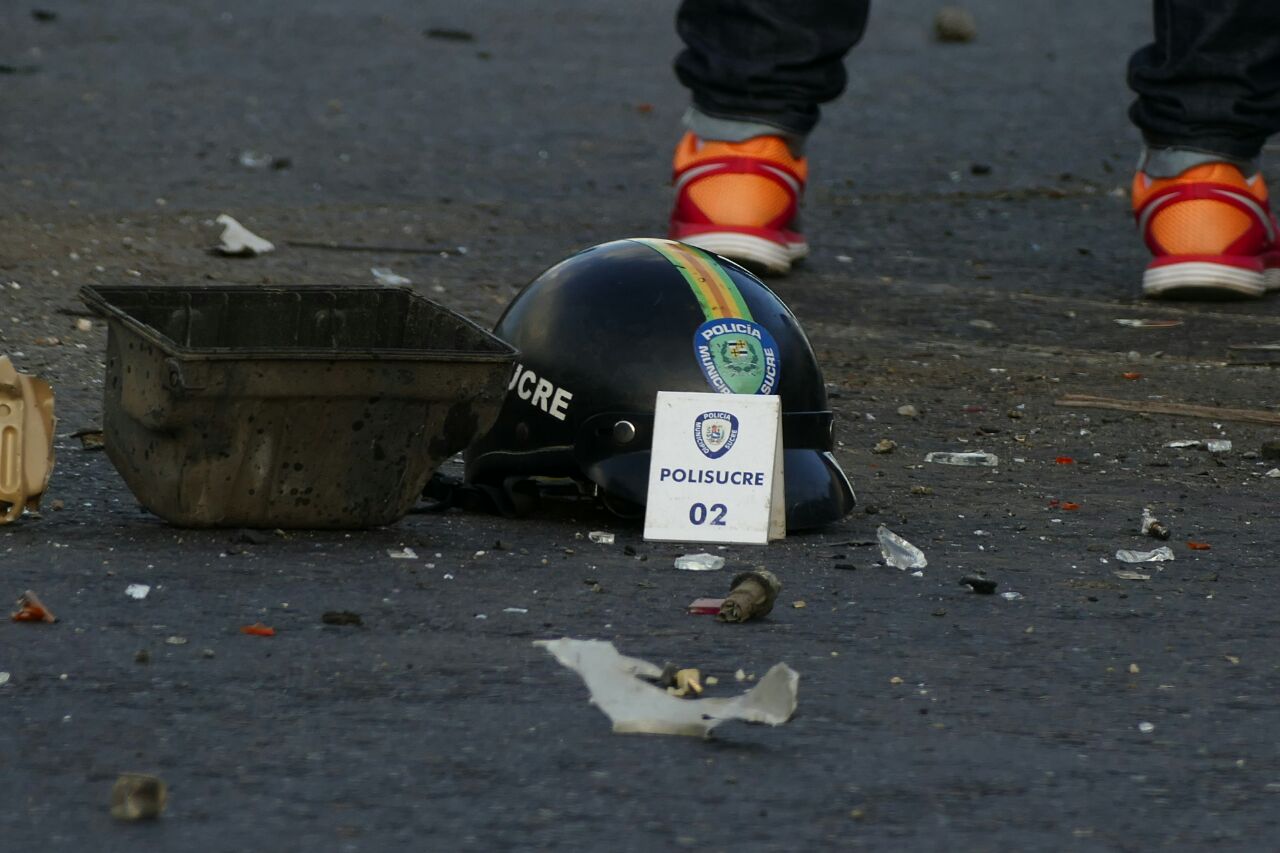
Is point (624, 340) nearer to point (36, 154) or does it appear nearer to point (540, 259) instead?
point (540, 259)

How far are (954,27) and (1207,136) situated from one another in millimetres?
7006

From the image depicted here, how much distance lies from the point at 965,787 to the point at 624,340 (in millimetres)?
1468

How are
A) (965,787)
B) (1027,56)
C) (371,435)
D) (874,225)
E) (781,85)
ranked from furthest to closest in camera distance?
(1027,56), (874,225), (781,85), (371,435), (965,787)

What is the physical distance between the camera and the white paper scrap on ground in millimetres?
2416

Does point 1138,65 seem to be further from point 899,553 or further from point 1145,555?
point 899,553

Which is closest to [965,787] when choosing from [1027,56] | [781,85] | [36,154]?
[781,85]

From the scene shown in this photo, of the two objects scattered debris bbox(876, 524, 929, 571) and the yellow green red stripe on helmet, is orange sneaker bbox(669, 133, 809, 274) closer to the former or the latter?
the yellow green red stripe on helmet

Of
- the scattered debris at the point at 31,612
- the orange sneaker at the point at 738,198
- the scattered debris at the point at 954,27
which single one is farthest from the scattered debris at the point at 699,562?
the scattered debris at the point at 954,27

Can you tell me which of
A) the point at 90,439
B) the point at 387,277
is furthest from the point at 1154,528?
the point at 387,277

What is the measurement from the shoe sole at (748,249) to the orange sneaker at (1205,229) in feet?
3.40

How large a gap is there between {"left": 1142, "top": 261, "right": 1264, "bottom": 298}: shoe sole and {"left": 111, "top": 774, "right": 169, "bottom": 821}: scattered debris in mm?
4324

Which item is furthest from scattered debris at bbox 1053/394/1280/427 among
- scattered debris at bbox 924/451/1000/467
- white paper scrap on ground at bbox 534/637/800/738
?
white paper scrap on ground at bbox 534/637/800/738

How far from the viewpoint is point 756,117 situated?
5.96 meters

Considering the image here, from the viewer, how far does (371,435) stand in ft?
10.8
